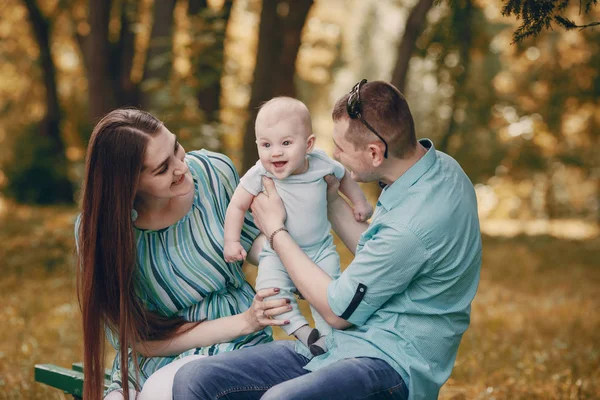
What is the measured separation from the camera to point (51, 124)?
16125mm

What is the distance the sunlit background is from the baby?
92cm

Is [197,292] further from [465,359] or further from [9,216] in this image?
[9,216]

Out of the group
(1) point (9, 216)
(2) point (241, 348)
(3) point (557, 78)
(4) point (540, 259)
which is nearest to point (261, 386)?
(2) point (241, 348)

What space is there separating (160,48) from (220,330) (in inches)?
190

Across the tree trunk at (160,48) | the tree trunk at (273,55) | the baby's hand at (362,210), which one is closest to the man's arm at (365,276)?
the baby's hand at (362,210)

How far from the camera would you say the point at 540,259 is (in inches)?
424

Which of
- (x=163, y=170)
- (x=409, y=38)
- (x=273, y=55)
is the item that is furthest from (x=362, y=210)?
(x=273, y=55)

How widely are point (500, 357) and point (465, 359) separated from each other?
0.46 metres

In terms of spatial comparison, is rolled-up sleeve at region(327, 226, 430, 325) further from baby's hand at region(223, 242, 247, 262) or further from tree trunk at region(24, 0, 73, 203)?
tree trunk at region(24, 0, 73, 203)

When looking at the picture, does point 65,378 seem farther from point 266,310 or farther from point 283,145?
point 283,145

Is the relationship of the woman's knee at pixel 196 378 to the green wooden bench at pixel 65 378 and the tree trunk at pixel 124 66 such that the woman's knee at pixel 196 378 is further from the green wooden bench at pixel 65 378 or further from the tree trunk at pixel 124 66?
the tree trunk at pixel 124 66

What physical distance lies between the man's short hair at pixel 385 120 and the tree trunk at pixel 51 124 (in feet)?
45.1

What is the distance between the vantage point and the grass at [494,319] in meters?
4.73

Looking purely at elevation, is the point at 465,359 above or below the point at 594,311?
above
